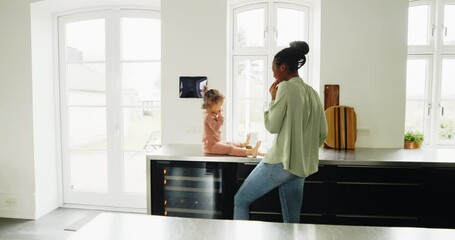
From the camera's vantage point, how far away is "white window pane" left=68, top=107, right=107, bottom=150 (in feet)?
12.8

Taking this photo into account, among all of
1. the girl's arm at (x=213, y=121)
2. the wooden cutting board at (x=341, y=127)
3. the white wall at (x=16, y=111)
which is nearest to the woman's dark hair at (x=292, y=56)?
the girl's arm at (x=213, y=121)

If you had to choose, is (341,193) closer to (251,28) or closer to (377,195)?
(377,195)

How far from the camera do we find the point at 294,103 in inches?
74.1

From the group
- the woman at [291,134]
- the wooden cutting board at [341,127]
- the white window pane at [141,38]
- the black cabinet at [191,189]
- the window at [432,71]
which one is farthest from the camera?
the white window pane at [141,38]

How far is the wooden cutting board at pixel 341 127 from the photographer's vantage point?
116 inches

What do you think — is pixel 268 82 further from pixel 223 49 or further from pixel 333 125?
pixel 333 125

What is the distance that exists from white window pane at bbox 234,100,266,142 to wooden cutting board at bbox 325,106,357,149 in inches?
33.8

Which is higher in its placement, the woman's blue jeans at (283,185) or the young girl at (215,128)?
the young girl at (215,128)

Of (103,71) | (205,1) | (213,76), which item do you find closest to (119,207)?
(103,71)

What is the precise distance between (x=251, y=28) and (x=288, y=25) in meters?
0.41

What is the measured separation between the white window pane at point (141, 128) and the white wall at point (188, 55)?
56 centimetres

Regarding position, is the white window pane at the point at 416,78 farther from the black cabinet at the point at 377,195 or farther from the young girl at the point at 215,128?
the young girl at the point at 215,128

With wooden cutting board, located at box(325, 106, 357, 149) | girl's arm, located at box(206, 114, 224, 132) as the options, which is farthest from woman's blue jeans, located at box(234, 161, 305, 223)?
wooden cutting board, located at box(325, 106, 357, 149)

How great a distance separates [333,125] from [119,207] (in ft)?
8.80
